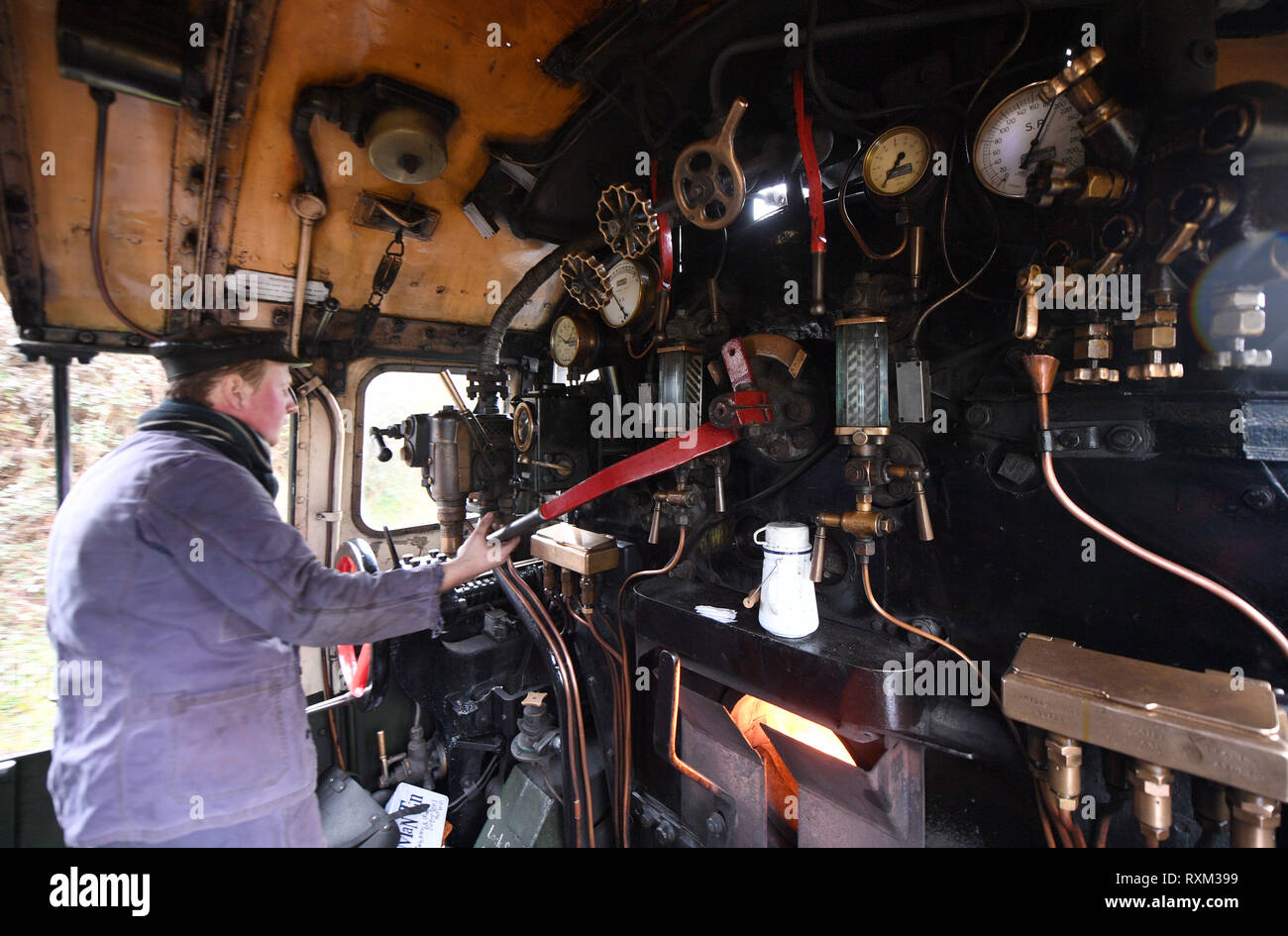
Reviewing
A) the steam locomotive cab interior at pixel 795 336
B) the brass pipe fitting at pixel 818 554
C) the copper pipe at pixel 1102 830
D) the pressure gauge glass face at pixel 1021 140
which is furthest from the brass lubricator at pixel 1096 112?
the copper pipe at pixel 1102 830

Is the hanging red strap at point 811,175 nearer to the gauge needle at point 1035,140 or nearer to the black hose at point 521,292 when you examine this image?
the gauge needle at point 1035,140

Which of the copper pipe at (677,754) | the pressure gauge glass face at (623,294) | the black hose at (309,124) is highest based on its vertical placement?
the black hose at (309,124)

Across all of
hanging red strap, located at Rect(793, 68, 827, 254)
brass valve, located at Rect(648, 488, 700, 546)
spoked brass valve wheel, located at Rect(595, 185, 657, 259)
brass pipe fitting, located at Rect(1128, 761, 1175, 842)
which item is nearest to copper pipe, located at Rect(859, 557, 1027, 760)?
brass pipe fitting, located at Rect(1128, 761, 1175, 842)

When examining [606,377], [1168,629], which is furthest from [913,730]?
[606,377]

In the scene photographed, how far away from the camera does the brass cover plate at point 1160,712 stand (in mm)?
919

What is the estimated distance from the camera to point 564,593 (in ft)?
7.84

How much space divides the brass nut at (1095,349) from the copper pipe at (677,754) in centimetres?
150

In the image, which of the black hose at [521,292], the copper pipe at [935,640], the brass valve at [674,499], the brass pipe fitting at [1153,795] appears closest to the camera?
the brass pipe fitting at [1153,795]

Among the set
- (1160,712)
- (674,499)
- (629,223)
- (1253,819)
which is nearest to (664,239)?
(629,223)

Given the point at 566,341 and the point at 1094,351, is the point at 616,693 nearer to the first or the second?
the point at 566,341

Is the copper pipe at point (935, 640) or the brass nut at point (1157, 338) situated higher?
the brass nut at point (1157, 338)

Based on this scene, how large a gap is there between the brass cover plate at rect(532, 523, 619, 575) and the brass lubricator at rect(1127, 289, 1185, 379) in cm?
172

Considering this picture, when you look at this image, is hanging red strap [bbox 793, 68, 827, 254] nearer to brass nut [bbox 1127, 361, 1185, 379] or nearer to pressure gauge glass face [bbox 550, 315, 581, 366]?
brass nut [bbox 1127, 361, 1185, 379]

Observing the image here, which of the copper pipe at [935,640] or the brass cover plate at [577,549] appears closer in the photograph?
the copper pipe at [935,640]
